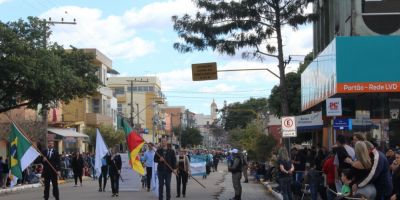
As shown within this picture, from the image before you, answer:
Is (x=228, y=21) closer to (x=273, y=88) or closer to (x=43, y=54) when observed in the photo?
(x=43, y=54)

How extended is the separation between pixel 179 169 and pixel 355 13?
8.56m

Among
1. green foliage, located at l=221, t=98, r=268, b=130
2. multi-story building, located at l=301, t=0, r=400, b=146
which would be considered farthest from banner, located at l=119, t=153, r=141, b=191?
green foliage, located at l=221, t=98, r=268, b=130

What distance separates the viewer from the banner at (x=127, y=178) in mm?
25453

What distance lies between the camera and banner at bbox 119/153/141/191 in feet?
83.5

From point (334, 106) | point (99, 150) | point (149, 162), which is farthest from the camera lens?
point (149, 162)

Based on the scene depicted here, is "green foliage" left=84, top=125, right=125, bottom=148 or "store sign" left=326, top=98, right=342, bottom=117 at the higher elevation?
"store sign" left=326, top=98, right=342, bottom=117

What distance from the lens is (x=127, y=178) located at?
83.9 feet

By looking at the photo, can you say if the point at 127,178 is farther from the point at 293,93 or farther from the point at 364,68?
the point at 293,93

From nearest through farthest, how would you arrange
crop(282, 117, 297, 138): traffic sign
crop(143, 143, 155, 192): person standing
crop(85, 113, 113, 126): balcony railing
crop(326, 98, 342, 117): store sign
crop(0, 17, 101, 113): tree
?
crop(326, 98, 342, 117): store sign, crop(282, 117, 297, 138): traffic sign, crop(143, 143, 155, 192): person standing, crop(0, 17, 101, 113): tree, crop(85, 113, 113, 126): balcony railing

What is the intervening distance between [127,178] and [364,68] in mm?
9838

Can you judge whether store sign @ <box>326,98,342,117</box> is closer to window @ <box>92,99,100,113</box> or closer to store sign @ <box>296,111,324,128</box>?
store sign @ <box>296,111,324,128</box>

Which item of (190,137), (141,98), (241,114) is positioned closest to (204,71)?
(141,98)

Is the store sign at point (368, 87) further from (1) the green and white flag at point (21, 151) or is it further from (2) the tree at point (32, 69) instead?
(2) the tree at point (32, 69)

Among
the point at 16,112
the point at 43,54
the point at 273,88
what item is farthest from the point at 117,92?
the point at 43,54
